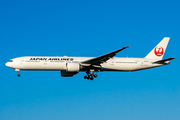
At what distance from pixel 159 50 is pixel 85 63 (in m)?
14.8

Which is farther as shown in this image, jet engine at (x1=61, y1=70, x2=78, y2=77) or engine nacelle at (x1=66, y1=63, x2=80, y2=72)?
jet engine at (x1=61, y1=70, x2=78, y2=77)

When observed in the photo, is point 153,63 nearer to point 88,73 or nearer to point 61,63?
point 88,73

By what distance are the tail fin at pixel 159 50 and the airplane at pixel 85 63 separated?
1.28 m

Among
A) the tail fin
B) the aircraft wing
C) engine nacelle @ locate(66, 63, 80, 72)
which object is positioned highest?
the tail fin

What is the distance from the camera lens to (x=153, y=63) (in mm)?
56656

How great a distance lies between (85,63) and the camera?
52875 millimetres

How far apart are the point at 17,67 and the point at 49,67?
200 inches

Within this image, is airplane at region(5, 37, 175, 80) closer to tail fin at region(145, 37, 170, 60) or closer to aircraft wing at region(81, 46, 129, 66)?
aircraft wing at region(81, 46, 129, 66)

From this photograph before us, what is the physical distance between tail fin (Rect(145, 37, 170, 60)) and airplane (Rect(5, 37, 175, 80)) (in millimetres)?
1281

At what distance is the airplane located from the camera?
52.5 meters

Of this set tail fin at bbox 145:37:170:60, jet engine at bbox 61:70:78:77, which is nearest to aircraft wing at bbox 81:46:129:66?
jet engine at bbox 61:70:78:77

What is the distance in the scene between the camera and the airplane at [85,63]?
52.5 m

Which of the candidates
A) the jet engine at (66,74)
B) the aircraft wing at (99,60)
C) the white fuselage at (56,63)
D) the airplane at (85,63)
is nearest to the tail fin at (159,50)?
the airplane at (85,63)

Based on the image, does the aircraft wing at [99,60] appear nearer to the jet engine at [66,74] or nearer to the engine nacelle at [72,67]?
the engine nacelle at [72,67]
